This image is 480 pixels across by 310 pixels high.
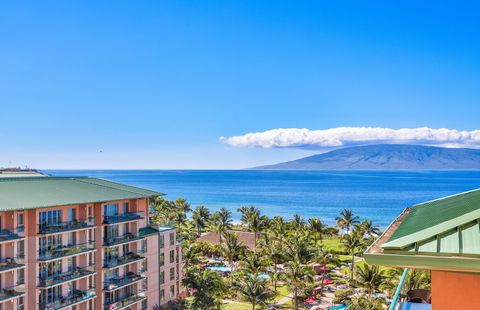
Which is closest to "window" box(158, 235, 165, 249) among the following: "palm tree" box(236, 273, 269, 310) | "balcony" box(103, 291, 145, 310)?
"balcony" box(103, 291, 145, 310)

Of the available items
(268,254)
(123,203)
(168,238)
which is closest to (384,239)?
(123,203)

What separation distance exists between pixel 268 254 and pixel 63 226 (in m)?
32.5

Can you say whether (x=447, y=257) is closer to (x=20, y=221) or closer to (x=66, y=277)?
(x=20, y=221)

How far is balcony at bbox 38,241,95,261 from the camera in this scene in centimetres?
3594

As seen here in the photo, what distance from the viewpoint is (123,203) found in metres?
45.3

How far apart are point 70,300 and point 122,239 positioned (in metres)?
7.55

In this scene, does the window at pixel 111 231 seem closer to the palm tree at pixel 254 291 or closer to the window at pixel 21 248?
the window at pixel 21 248

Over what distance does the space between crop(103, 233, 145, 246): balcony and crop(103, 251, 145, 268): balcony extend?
1.64 meters

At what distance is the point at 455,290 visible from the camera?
4133mm

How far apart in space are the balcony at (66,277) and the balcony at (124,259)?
1.57 meters

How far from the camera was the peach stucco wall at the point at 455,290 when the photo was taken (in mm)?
4031

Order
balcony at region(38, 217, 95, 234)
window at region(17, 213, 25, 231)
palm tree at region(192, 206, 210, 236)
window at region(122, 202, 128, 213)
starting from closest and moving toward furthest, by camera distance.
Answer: window at region(17, 213, 25, 231) < balcony at region(38, 217, 95, 234) < window at region(122, 202, 128, 213) < palm tree at region(192, 206, 210, 236)

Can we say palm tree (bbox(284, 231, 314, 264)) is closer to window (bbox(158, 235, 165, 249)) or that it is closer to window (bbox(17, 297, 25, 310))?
window (bbox(158, 235, 165, 249))

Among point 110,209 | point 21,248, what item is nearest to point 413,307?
point 21,248
